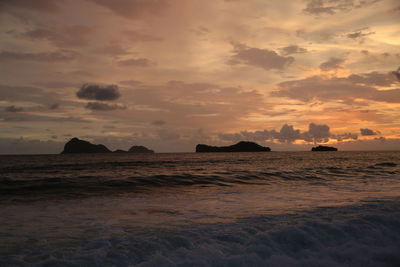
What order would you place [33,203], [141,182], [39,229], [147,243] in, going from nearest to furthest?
[147,243] → [39,229] → [33,203] → [141,182]

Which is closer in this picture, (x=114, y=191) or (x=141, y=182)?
(x=114, y=191)

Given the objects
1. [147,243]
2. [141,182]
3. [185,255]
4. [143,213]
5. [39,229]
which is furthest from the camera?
[141,182]

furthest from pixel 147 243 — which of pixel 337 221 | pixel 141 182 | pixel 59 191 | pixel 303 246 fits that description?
pixel 141 182

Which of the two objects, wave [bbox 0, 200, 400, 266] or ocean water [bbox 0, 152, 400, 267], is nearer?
wave [bbox 0, 200, 400, 266]

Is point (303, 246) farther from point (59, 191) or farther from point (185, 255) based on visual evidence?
point (59, 191)

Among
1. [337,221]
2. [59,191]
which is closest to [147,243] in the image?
[337,221]

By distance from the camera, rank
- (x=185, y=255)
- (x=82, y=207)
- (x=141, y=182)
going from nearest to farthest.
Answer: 1. (x=185, y=255)
2. (x=82, y=207)
3. (x=141, y=182)

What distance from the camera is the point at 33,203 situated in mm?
14297

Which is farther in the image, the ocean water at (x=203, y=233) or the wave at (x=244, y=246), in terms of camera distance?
the ocean water at (x=203, y=233)

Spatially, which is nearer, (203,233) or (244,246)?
(244,246)

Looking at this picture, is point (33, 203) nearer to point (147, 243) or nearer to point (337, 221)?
point (147, 243)

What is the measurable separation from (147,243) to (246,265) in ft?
8.69

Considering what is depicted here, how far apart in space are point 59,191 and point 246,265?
629 inches

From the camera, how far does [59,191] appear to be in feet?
61.4
